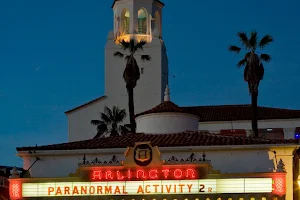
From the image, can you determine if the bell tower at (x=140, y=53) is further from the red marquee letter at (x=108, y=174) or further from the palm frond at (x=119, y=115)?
Answer: the red marquee letter at (x=108, y=174)

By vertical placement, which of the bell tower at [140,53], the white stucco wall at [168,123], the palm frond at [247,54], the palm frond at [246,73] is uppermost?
the bell tower at [140,53]

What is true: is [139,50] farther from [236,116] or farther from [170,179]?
[170,179]

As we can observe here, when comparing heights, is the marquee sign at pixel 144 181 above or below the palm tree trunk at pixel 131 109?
below

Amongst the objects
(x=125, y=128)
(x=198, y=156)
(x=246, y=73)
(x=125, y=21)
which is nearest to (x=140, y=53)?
(x=125, y=21)

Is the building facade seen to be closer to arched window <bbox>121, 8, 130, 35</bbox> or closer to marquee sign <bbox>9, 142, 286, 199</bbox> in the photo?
arched window <bbox>121, 8, 130, 35</bbox>

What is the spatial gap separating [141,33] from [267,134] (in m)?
19.0

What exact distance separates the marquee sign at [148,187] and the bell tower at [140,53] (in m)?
45.5

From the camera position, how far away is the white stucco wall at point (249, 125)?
74.3 metres

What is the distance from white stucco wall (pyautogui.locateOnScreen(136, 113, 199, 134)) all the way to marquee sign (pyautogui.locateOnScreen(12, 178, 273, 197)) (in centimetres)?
844

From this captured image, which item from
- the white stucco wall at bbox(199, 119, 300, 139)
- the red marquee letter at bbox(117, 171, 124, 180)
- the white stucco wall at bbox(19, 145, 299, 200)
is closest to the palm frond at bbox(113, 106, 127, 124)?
the white stucco wall at bbox(199, 119, 300, 139)

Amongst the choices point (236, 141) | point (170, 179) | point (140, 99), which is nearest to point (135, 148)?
point (170, 179)

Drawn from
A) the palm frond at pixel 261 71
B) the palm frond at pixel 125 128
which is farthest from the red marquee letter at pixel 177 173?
the palm frond at pixel 125 128

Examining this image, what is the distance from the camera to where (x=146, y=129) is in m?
46.0

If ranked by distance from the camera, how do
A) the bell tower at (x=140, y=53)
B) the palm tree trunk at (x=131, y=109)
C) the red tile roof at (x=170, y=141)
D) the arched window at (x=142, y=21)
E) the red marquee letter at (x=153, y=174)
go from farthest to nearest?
1. the arched window at (x=142, y=21)
2. the bell tower at (x=140, y=53)
3. the palm tree trunk at (x=131, y=109)
4. the red tile roof at (x=170, y=141)
5. the red marquee letter at (x=153, y=174)
